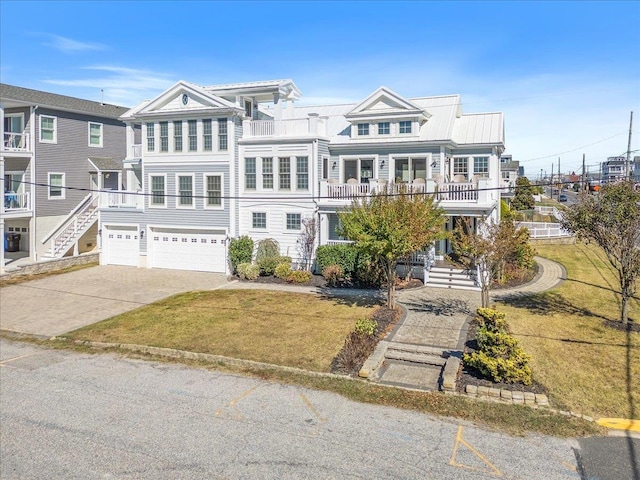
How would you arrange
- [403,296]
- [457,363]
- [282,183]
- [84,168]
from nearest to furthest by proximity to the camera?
[457,363] < [403,296] < [282,183] < [84,168]

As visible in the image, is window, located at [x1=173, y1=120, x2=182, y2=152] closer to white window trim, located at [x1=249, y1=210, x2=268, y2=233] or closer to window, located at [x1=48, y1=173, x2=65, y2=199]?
white window trim, located at [x1=249, y1=210, x2=268, y2=233]

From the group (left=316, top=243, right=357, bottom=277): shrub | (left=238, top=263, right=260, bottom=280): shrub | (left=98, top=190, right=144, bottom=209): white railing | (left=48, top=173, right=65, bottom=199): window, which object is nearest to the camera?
(left=316, top=243, right=357, bottom=277): shrub

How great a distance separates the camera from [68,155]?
1319 inches

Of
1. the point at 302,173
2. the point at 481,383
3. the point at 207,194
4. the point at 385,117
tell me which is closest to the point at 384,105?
the point at 385,117

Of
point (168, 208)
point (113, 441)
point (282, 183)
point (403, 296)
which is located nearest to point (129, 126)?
point (168, 208)

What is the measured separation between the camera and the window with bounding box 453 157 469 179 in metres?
26.9

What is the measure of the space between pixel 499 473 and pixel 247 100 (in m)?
24.2

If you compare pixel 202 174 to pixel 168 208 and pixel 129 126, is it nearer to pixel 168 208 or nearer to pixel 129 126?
pixel 168 208

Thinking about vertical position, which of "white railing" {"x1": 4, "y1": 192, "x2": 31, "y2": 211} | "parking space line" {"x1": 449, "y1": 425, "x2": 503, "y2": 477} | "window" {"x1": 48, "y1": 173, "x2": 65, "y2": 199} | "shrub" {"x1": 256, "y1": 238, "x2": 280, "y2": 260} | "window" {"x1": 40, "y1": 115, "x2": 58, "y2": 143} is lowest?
"parking space line" {"x1": 449, "y1": 425, "x2": 503, "y2": 477}

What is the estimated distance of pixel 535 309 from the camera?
18.4m

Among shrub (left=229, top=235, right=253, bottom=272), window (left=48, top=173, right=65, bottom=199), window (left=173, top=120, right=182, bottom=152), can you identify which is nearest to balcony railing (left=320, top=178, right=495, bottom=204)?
shrub (left=229, top=235, right=253, bottom=272)

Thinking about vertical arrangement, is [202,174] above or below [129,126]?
below

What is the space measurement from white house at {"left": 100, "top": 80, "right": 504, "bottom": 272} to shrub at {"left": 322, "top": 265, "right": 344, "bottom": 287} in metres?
2.45

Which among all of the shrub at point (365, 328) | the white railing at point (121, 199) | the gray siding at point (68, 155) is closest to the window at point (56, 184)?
the gray siding at point (68, 155)
